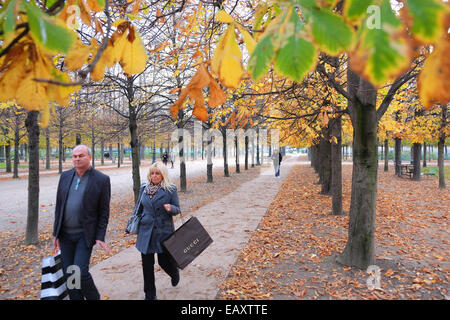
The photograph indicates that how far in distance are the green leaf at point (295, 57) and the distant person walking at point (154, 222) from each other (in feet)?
9.71

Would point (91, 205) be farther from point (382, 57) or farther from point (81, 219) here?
point (382, 57)

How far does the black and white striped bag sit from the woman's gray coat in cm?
92

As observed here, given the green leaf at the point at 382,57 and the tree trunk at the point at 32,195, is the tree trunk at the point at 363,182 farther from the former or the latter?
the tree trunk at the point at 32,195

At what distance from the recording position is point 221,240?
6.34 metres

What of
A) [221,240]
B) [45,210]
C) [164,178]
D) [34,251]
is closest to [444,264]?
[221,240]

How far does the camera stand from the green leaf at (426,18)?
2.46 feet

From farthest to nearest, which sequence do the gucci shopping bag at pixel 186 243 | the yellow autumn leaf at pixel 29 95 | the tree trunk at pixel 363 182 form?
the tree trunk at pixel 363 182 < the gucci shopping bag at pixel 186 243 < the yellow autumn leaf at pixel 29 95

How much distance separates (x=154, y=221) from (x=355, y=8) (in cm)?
334

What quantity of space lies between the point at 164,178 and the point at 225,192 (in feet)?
34.1

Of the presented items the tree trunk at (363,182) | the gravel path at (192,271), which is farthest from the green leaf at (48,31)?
the tree trunk at (363,182)

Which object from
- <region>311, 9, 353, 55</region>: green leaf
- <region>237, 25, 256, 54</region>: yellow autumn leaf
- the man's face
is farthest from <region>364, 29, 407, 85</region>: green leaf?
the man's face

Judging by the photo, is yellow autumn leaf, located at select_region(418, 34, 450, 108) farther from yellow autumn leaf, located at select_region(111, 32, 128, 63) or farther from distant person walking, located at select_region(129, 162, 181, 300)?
distant person walking, located at select_region(129, 162, 181, 300)

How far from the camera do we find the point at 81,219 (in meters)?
3.15
